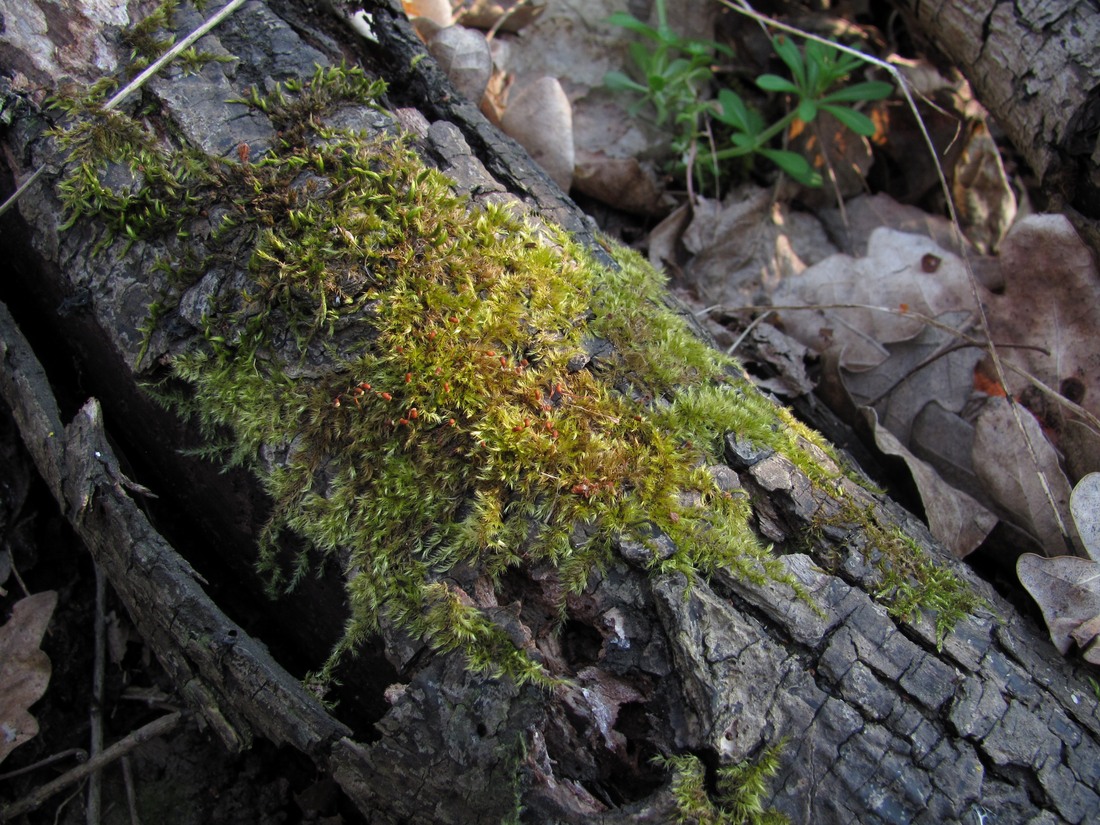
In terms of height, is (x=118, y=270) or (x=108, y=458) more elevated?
(x=118, y=270)

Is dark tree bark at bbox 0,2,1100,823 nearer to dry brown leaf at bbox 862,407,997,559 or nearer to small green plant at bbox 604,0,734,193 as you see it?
dry brown leaf at bbox 862,407,997,559

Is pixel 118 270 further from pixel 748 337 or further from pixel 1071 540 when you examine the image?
pixel 1071 540

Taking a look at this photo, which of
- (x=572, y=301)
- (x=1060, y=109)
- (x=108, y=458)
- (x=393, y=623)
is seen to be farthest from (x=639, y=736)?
(x=1060, y=109)

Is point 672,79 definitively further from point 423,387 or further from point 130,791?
point 130,791

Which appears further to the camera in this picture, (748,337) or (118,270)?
(748,337)

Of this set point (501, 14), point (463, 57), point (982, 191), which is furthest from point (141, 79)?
point (982, 191)

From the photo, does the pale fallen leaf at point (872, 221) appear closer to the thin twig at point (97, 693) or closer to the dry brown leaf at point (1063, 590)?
the dry brown leaf at point (1063, 590)
